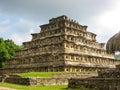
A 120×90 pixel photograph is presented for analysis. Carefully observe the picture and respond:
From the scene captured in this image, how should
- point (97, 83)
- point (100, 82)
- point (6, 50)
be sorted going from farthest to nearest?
point (6, 50) < point (97, 83) < point (100, 82)

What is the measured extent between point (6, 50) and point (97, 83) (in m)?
46.9

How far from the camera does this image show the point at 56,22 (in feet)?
186

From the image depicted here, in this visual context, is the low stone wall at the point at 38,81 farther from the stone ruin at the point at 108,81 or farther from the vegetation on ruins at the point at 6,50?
the vegetation on ruins at the point at 6,50

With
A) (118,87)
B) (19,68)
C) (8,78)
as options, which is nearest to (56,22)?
(19,68)

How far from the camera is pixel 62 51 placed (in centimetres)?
4878

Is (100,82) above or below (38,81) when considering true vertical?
above

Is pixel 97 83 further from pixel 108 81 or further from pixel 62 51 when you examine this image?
pixel 62 51

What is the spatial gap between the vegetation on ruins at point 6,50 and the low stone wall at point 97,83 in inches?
1610

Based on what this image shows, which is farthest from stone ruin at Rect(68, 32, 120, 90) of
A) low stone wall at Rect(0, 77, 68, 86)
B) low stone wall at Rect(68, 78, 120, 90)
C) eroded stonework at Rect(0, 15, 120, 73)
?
eroded stonework at Rect(0, 15, 120, 73)

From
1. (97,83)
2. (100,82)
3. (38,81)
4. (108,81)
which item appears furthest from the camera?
(38,81)

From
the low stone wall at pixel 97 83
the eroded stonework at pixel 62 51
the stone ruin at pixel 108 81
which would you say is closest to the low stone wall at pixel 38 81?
the low stone wall at pixel 97 83

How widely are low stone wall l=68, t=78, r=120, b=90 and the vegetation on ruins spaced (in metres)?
40.9

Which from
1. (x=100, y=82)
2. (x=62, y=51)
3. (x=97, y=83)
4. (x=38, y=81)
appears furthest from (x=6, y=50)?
(x=100, y=82)

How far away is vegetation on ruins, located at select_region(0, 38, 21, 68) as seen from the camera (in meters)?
66.6
